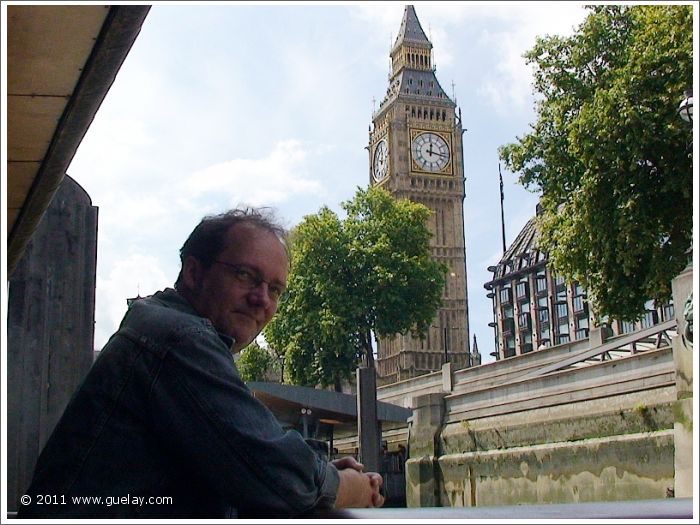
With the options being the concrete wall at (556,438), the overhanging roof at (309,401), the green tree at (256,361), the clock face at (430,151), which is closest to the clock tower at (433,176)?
the clock face at (430,151)

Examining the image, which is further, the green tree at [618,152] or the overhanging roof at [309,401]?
the overhanging roof at [309,401]

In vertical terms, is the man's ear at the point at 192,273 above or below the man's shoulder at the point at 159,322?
above

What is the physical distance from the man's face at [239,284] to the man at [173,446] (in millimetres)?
228

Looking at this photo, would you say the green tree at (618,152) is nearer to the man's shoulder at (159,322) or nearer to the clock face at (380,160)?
the man's shoulder at (159,322)

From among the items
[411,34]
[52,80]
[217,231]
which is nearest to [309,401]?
[52,80]

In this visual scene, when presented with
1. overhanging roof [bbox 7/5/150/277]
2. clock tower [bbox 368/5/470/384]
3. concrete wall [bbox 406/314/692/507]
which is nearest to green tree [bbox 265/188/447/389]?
concrete wall [bbox 406/314/692/507]

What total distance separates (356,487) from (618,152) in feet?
60.4

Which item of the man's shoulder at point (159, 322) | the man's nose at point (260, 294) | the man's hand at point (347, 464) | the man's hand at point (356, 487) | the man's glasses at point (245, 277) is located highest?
the man's glasses at point (245, 277)

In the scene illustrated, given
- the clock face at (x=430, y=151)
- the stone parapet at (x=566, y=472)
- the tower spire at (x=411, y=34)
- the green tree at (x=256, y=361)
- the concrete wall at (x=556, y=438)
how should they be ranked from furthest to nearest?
the tower spire at (x=411, y=34)
the clock face at (x=430, y=151)
the green tree at (x=256, y=361)
the concrete wall at (x=556, y=438)
the stone parapet at (x=566, y=472)

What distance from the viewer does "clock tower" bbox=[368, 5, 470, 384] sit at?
74.9m

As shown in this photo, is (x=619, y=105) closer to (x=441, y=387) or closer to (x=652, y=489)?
(x=652, y=489)

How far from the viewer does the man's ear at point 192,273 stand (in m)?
2.11

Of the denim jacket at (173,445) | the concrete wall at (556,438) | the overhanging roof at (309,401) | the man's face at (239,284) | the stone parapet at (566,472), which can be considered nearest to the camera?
the denim jacket at (173,445)

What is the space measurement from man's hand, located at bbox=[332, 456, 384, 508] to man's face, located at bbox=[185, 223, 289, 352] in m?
0.39
